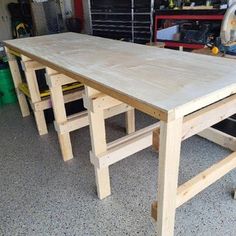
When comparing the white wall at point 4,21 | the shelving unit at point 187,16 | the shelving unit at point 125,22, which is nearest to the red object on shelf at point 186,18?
the shelving unit at point 187,16

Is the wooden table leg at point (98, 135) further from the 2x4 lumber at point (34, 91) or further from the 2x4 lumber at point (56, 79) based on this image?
the 2x4 lumber at point (34, 91)

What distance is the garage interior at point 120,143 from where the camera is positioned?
1.05 metres

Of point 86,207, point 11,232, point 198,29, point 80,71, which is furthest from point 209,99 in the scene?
point 198,29

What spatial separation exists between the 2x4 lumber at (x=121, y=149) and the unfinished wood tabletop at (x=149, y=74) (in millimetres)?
416

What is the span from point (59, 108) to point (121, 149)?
1.93 feet

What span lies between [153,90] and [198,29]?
196 cm

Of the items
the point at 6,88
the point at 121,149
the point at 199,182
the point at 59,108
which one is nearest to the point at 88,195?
the point at 121,149

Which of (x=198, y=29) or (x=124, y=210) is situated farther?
(x=198, y=29)

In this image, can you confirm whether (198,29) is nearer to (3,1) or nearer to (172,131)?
(172,131)

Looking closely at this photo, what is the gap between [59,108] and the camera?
5.46 feet

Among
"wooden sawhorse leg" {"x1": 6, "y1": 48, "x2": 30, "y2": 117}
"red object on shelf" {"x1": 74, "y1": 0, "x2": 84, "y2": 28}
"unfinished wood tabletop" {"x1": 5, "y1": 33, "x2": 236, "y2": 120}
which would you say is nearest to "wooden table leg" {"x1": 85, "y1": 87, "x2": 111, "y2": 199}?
"unfinished wood tabletop" {"x1": 5, "y1": 33, "x2": 236, "y2": 120}

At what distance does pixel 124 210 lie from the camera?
4.74 feet

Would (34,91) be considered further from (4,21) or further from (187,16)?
(4,21)

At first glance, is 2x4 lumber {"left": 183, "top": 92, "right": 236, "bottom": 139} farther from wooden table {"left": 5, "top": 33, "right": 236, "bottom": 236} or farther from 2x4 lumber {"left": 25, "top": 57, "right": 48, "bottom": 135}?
2x4 lumber {"left": 25, "top": 57, "right": 48, "bottom": 135}
